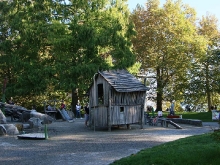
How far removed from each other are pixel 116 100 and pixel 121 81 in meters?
1.41

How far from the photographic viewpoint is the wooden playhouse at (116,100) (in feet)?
71.9

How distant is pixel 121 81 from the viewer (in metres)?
22.7

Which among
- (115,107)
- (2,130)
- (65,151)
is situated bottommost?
(65,151)

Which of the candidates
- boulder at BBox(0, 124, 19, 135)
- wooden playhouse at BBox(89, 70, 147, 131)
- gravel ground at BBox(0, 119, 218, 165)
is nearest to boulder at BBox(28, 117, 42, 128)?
boulder at BBox(0, 124, 19, 135)

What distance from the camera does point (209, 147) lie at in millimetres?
10719

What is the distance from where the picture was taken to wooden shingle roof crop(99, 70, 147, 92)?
21969mm

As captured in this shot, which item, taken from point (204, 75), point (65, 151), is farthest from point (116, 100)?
point (204, 75)

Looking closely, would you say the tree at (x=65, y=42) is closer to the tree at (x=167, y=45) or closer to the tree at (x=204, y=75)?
the tree at (x=167, y=45)

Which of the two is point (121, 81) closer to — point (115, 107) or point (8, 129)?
point (115, 107)

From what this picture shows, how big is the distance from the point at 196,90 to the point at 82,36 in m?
16.6

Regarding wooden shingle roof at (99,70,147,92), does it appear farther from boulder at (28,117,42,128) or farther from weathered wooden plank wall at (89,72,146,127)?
boulder at (28,117,42,128)

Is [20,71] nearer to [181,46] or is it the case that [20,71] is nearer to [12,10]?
[12,10]

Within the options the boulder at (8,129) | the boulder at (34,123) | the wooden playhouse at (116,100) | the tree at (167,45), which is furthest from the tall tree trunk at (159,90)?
the boulder at (8,129)

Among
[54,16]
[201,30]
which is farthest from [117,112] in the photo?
[201,30]
